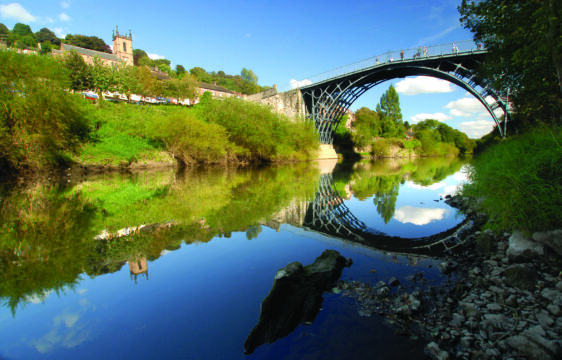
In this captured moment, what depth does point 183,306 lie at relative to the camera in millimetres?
3764

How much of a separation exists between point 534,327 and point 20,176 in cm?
2666

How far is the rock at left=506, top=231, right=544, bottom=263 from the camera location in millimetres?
4137

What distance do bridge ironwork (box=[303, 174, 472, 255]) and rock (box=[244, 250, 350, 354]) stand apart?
6.93ft

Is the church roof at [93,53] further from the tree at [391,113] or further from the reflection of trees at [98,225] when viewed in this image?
the reflection of trees at [98,225]

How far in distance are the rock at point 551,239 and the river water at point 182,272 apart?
5.32ft

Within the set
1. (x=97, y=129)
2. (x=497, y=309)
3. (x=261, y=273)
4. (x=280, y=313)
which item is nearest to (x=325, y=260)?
(x=261, y=273)

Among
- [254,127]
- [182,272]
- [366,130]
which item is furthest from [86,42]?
[182,272]

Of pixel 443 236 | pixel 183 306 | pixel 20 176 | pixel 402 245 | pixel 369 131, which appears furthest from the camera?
pixel 369 131

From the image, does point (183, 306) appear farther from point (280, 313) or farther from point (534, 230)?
point (534, 230)

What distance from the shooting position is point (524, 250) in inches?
167

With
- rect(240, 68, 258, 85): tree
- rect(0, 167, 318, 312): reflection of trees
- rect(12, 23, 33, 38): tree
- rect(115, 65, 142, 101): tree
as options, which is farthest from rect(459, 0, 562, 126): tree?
rect(12, 23, 33, 38): tree

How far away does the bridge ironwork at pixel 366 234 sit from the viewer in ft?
19.9

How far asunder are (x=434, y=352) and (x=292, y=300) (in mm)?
1716

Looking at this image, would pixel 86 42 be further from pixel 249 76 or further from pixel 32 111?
pixel 32 111
